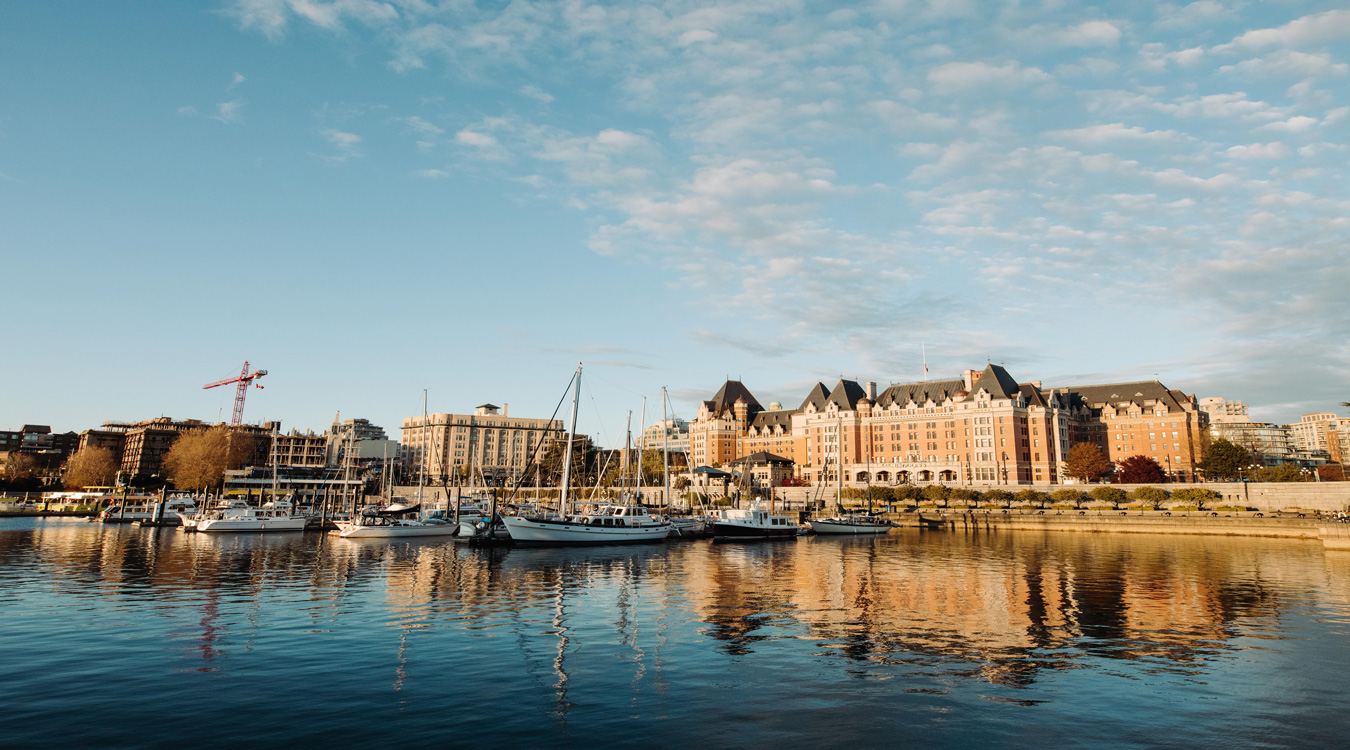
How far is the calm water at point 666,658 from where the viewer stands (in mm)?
16406

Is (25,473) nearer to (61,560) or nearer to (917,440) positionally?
(61,560)

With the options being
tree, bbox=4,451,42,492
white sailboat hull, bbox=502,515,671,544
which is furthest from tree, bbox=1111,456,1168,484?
tree, bbox=4,451,42,492

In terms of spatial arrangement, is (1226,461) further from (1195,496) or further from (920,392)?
(920,392)

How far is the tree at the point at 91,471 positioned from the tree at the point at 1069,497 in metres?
193

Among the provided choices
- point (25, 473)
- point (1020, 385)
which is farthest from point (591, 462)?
point (25, 473)

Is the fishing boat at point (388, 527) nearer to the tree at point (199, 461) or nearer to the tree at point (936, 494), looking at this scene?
the tree at point (199, 461)

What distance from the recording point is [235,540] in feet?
250

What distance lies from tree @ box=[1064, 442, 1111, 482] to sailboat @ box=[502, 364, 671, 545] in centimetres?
10298

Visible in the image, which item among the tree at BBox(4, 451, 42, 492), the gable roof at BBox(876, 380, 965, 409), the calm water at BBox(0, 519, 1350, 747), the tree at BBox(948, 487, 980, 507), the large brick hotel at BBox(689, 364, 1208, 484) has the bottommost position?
the calm water at BBox(0, 519, 1350, 747)

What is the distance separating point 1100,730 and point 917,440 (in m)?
166

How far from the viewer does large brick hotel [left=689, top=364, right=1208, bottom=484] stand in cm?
16038

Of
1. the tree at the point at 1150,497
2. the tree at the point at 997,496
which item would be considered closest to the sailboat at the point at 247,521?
the tree at the point at 997,496

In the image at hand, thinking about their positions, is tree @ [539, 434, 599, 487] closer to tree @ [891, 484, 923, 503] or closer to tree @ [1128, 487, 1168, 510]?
tree @ [891, 484, 923, 503]

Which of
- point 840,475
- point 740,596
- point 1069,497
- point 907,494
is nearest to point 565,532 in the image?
point 740,596
